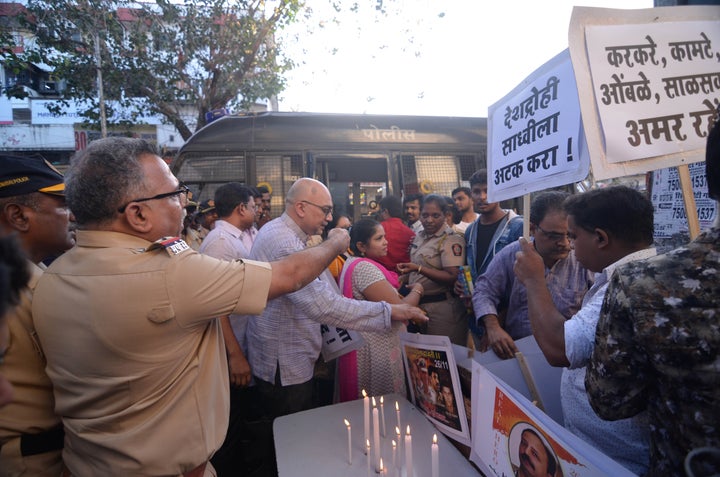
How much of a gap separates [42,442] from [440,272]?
2900 millimetres

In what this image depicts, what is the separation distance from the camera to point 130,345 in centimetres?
118

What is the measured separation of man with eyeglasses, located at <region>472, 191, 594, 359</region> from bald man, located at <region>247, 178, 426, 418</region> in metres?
0.59

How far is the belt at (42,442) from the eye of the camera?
1.28m

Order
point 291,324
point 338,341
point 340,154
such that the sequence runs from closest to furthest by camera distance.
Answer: point 291,324
point 338,341
point 340,154

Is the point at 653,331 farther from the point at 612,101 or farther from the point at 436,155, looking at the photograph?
the point at 436,155

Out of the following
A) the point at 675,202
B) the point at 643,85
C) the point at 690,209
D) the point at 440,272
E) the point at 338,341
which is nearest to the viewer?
the point at 690,209

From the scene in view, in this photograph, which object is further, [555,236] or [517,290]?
[517,290]

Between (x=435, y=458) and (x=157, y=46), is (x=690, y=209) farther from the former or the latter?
(x=157, y=46)

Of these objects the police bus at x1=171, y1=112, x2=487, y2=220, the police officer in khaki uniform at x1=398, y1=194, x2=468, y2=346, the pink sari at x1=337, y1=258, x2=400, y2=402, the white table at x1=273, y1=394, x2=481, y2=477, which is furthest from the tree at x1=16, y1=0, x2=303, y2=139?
the white table at x1=273, y1=394, x2=481, y2=477

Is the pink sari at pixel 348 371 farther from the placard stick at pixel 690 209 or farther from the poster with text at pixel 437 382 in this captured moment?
the placard stick at pixel 690 209

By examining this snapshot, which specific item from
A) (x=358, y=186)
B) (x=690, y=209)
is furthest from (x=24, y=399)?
(x=358, y=186)

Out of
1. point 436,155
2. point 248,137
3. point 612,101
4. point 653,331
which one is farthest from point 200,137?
point 653,331

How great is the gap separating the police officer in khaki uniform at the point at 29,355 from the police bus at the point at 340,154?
479 cm

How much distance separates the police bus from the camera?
20.5 ft
